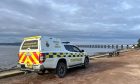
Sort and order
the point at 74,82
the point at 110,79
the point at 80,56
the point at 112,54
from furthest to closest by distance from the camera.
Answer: the point at 112,54 < the point at 80,56 < the point at 110,79 < the point at 74,82

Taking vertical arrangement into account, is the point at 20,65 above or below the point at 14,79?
above

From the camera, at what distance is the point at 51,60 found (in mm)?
10547

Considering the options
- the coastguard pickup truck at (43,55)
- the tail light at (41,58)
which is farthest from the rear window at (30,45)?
the tail light at (41,58)

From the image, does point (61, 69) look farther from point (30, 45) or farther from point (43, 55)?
point (30, 45)

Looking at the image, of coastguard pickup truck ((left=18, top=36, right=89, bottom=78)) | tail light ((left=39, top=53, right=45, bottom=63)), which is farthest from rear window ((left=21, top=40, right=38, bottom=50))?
tail light ((left=39, top=53, right=45, bottom=63))

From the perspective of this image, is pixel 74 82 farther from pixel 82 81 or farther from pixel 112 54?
pixel 112 54

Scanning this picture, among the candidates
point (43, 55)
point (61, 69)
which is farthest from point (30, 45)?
point (61, 69)

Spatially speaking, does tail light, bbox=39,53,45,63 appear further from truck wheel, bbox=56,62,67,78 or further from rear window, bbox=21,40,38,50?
truck wheel, bbox=56,62,67,78

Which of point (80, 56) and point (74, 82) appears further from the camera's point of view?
point (80, 56)

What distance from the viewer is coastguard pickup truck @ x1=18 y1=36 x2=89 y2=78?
400 inches

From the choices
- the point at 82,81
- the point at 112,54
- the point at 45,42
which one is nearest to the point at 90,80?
the point at 82,81

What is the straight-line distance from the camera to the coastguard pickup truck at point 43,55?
1015 centimetres

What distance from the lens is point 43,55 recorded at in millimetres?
10117

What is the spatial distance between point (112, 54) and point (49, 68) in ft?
59.8
